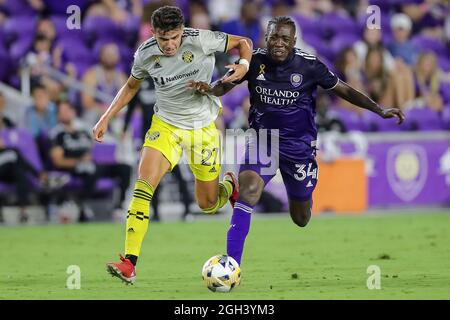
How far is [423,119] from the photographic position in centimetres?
1897

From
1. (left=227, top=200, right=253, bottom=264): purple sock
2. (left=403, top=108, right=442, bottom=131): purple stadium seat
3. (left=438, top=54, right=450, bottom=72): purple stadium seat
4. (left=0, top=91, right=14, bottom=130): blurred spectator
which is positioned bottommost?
(left=227, top=200, right=253, bottom=264): purple sock

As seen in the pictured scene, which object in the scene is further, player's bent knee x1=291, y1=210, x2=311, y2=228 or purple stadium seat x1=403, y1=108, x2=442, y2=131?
purple stadium seat x1=403, y1=108, x2=442, y2=131

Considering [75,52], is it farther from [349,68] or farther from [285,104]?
[285,104]

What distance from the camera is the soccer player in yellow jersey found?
28.3 ft

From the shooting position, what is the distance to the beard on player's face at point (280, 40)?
29.5 ft

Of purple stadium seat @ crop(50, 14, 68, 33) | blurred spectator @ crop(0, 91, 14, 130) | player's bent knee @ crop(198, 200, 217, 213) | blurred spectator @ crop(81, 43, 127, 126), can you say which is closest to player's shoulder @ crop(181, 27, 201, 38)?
player's bent knee @ crop(198, 200, 217, 213)

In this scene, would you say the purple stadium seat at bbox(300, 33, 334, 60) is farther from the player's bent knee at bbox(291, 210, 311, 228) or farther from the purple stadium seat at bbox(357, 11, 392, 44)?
the player's bent knee at bbox(291, 210, 311, 228)

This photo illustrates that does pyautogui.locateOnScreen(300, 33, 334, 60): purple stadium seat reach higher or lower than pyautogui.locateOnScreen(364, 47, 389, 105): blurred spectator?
higher

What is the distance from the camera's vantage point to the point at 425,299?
7477mm

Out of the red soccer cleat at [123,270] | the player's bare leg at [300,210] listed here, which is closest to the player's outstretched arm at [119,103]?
the red soccer cleat at [123,270]

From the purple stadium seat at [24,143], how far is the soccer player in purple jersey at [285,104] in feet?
22.7

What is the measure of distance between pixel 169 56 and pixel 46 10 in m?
9.85

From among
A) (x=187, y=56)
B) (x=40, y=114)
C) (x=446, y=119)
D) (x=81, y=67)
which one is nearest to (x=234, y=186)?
(x=187, y=56)

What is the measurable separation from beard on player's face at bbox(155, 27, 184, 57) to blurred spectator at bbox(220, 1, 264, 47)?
9674 millimetres
